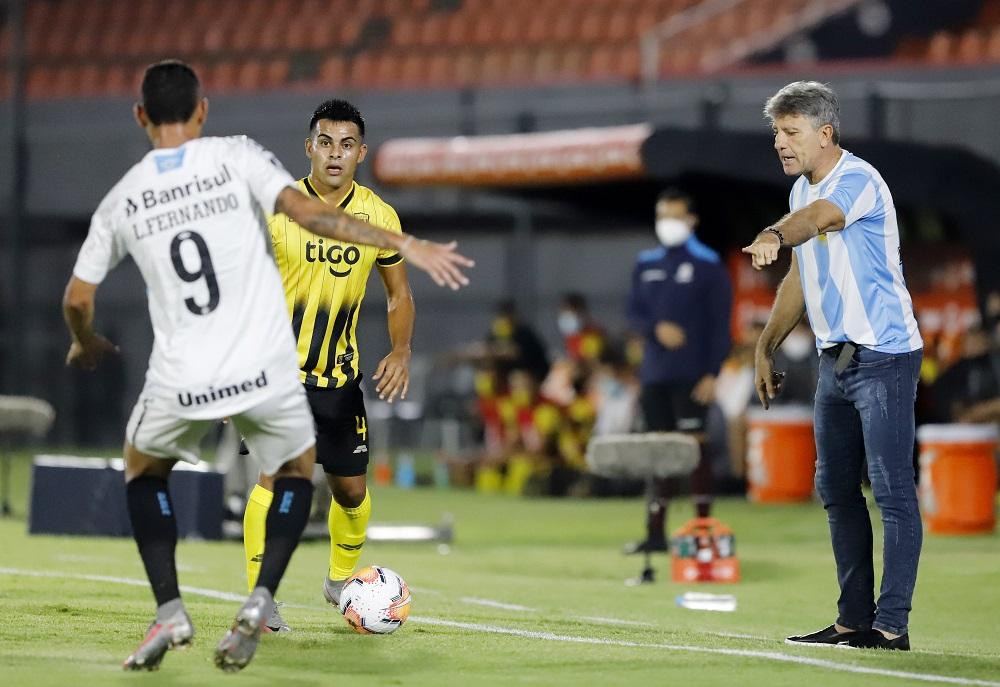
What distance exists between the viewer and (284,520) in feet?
18.2

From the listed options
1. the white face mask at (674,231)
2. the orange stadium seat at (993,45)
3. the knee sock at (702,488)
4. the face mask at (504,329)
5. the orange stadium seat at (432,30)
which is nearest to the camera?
the knee sock at (702,488)

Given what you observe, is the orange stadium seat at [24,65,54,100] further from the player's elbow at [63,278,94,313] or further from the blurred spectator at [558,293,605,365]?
the player's elbow at [63,278,94,313]

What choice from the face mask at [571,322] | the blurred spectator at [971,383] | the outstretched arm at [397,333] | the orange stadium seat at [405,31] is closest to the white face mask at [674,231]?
the blurred spectator at [971,383]

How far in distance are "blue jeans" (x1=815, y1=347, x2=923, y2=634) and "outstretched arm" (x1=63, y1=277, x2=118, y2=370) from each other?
2.68m

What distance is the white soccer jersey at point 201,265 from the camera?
5348 millimetres

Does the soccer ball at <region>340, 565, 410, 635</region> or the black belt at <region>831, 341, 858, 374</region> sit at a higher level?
the black belt at <region>831, 341, 858, 374</region>

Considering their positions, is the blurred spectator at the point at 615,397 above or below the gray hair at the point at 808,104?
below

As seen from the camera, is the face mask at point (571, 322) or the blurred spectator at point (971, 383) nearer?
the blurred spectator at point (971, 383)

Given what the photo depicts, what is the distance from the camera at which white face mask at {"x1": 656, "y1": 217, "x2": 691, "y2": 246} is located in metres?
11.3

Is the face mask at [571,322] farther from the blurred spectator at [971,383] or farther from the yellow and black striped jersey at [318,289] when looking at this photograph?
the yellow and black striped jersey at [318,289]

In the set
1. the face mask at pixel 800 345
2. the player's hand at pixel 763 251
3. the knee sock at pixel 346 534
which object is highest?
the face mask at pixel 800 345

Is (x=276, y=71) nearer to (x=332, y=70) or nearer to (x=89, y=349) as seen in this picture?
(x=332, y=70)

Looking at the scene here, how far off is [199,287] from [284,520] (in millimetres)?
805

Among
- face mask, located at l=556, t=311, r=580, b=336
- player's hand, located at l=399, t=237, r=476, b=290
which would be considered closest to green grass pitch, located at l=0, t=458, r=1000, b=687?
player's hand, located at l=399, t=237, r=476, b=290
